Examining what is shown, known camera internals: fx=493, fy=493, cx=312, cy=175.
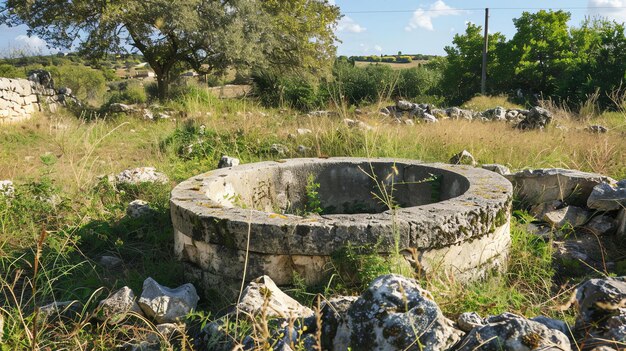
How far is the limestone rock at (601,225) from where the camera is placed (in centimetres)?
463

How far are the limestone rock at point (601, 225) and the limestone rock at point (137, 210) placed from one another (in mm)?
4243

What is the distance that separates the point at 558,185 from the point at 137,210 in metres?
4.24

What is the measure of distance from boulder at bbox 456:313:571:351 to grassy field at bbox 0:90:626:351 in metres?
0.17

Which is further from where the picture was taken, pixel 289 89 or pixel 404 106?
pixel 289 89

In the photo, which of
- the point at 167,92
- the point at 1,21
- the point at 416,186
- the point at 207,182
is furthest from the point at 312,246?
the point at 1,21

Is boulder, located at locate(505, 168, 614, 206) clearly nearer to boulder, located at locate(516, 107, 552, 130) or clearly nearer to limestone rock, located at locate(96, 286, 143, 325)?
limestone rock, located at locate(96, 286, 143, 325)

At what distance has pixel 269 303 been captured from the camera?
245 centimetres

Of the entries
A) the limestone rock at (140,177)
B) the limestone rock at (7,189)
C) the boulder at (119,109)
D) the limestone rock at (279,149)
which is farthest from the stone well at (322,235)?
the boulder at (119,109)

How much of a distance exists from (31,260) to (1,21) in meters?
12.6

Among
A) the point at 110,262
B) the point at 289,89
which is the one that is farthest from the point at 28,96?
the point at 110,262

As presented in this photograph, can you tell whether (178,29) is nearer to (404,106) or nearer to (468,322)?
(404,106)

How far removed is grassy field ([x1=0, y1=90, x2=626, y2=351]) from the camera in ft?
9.76

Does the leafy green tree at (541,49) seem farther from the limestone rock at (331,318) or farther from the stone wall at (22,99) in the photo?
the limestone rock at (331,318)

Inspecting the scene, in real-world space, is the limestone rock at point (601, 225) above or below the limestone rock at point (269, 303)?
below
